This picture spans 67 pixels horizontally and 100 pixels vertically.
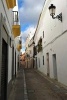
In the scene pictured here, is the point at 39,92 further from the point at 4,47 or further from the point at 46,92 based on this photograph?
the point at 4,47

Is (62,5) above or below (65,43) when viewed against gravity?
above

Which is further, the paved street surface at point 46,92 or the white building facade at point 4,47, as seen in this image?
the paved street surface at point 46,92

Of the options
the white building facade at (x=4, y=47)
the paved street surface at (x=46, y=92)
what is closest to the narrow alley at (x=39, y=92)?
the paved street surface at (x=46, y=92)

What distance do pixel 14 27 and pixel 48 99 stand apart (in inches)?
221

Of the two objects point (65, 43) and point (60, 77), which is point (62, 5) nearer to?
point (65, 43)

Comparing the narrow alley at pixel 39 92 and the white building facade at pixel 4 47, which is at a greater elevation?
the white building facade at pixel 4 47

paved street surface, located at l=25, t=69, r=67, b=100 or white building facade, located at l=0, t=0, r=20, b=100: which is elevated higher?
white building facade, located at l=0, t=0, r=20, b=100

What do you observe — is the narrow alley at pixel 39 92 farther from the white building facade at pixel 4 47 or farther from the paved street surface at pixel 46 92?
the white building facade at pixel 4 47

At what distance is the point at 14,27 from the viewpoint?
12.6 m

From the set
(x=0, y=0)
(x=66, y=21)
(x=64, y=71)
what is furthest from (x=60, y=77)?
(x=0, y=0)

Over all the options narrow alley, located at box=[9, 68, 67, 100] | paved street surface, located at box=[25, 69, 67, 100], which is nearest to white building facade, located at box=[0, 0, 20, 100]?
narrow alley, located at box=[9, 68, 67, 100]

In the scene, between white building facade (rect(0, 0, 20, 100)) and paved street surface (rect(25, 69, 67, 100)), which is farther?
paved street surface (rect(25, 69, 67, 100))

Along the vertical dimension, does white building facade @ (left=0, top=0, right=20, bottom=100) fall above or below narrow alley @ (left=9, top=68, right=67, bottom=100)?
above

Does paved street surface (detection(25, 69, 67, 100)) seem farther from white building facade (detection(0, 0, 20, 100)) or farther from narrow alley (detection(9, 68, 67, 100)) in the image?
white building facade (detection(0, 0, 20, 100))
